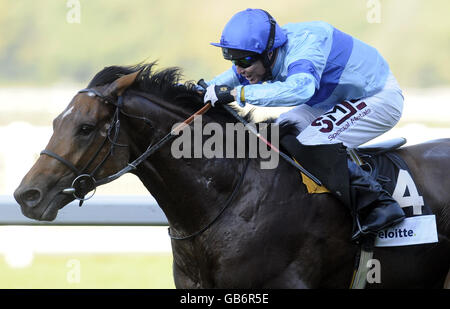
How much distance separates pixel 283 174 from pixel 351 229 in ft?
1.56

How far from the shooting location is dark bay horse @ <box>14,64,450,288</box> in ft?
11.7

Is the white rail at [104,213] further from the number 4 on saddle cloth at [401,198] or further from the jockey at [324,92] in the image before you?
the number 4 on saddle cloth at [401,198]

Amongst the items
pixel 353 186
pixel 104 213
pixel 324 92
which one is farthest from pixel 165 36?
pixel 353 186

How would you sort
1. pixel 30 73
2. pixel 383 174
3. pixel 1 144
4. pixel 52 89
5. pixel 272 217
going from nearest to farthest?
pixel 272 217, pixel 383 174, pixel 1 144, pixel 52 89, pixel 30 73

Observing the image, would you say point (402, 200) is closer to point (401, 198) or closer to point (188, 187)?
point (401, 198)

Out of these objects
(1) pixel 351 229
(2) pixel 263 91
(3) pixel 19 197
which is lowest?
(1) pixel 351 229

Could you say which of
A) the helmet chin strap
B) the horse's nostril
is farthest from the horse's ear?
the helmet chin strap

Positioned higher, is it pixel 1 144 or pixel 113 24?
pixel 113 24

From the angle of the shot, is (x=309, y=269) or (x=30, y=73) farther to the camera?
(x=30, y=73)

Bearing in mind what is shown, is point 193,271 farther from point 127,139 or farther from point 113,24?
point 113,24

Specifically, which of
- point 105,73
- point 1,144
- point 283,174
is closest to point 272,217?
point 283,174

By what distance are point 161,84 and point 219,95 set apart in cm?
35

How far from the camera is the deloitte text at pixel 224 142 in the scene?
12.4ft

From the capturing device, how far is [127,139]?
3680 mm
